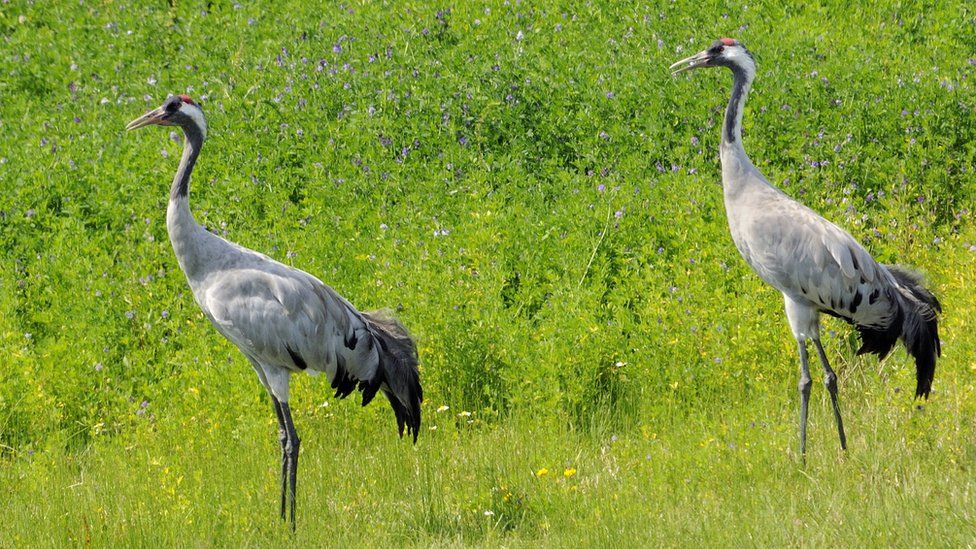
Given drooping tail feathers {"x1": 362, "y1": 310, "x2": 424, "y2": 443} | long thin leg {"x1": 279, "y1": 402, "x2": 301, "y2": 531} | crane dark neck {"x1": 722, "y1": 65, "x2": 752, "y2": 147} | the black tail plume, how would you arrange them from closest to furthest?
1. long thin leg {"x1": 279, "y1": 402, "x2": 301, "y2": 531}
2. the black tail plume
3. drooping tail feathers {"x1": 362, "y1": 310, "x2": 424, "y2": 443}
4. crane dark neck {"x1": 722, "y1": 65, "x2": 752, "y2": 147}

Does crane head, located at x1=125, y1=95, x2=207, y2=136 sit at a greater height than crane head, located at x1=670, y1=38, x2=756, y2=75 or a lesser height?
lesser

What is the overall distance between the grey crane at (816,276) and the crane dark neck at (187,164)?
2950 mm

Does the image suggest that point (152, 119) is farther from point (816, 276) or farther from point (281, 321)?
point (816, 276)

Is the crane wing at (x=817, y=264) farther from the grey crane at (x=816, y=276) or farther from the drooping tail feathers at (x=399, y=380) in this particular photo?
the drooping tail feathers at (x=399, y=380)

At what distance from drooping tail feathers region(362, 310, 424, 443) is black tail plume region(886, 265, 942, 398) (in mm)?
2627

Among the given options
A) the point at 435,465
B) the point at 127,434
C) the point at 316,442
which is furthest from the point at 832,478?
the point at 127,434

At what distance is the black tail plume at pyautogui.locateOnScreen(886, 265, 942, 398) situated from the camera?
6.33 metres

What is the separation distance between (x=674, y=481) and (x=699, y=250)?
7.40 ft

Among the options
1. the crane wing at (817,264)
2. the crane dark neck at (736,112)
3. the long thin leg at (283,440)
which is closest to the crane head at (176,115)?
the long thin leg at (283,440)

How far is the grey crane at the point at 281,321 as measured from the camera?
6359mm

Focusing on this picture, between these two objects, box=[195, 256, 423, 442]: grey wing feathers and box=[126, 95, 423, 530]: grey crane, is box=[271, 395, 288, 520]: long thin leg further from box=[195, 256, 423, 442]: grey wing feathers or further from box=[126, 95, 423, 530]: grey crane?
box=[195, 256, 423, 442]: grey wing feathers

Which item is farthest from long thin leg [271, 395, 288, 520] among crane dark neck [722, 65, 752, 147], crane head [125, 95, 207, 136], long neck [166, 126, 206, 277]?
crane dark neck [722, 65, 752, 147]

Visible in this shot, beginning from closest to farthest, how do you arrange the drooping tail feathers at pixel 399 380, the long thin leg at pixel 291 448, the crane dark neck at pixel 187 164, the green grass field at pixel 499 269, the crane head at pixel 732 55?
the green grass field at pixel 499 269 → the long thin leg at pixel 291 448 → the crane dark neck at pixel 187 164 → the drooping tail feathers at pixel 399 380 → the crane head at pixel 732 55

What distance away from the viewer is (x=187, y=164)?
6504 mm
